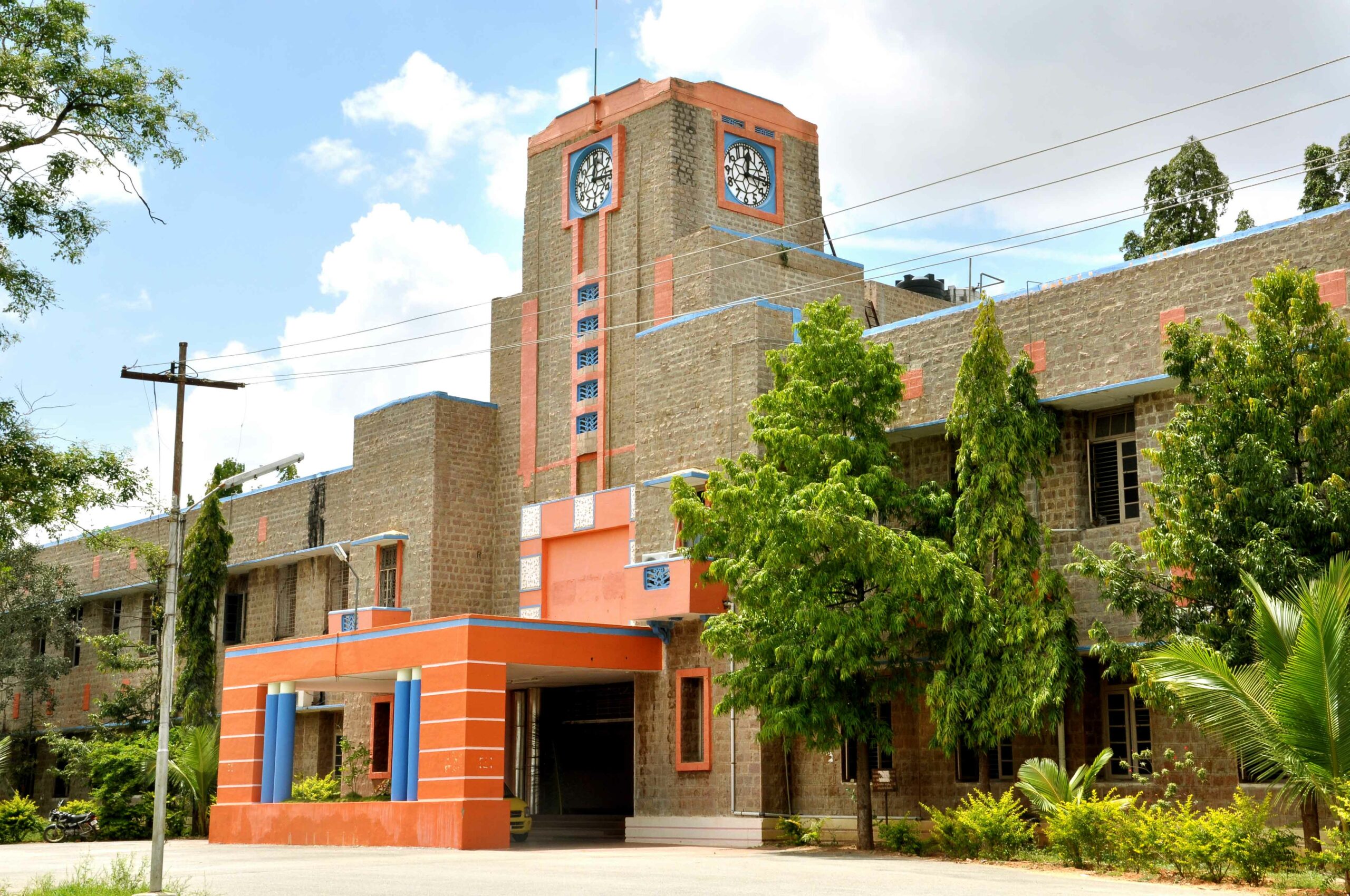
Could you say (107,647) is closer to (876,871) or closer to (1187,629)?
(876,871)

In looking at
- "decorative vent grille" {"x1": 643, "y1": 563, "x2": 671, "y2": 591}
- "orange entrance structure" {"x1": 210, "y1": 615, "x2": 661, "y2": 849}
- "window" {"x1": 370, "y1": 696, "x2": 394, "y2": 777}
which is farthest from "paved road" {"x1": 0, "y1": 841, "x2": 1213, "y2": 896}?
"window" {"x1": 370, "y1": 696, "x2": 394, "y2": 777}

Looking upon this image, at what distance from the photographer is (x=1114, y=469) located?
70.0 ft

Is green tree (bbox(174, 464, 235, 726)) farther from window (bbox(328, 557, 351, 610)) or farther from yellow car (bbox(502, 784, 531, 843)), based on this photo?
yellow car (bbox(502, 784, 531, 843))

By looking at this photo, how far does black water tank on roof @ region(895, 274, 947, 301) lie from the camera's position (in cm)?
3369

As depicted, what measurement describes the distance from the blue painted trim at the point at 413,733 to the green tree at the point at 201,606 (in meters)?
13.0

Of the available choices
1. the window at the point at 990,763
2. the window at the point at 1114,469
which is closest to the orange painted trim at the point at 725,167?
the window at the point at 1114,469

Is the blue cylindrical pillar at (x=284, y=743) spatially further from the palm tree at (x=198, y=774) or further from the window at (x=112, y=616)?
the window at (x=112, y=616)

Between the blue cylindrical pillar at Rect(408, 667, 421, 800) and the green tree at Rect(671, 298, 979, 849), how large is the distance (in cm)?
587

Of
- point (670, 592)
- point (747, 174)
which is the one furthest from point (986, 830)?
point (747, 174)

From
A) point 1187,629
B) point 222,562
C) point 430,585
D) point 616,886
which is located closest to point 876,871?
point 616,886

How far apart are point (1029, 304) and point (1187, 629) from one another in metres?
6.25

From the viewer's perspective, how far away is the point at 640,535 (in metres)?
27.4

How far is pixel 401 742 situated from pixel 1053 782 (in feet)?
37.6

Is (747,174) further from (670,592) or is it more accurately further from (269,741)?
(269,741)
